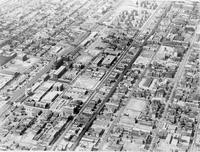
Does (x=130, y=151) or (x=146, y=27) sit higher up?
(x=130, y=151)

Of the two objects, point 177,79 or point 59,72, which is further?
point 177,79

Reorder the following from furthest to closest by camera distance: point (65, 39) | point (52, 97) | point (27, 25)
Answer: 1. point (27, 25)
2. point (65, 39)
3. point (52, 97)

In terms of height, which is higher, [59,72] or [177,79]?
[59,72]

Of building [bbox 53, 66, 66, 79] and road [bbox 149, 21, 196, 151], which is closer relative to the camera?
road [bbox 149, 21, 196, 151]

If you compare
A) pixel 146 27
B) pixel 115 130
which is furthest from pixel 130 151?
pixel 146 27

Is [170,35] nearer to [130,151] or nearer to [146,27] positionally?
[146,27]

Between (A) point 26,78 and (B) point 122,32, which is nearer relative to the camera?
(A) point 26,78

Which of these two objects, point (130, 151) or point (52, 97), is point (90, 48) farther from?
point (130, 151)

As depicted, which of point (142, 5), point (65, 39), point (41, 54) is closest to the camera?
point (41, 54)

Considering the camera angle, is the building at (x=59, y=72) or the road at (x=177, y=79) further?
the building at (x=59, y=72)
